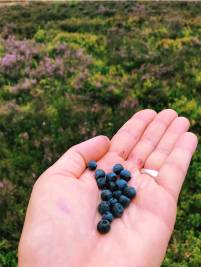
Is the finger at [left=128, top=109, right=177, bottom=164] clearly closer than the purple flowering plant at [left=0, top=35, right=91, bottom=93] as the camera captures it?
Yes

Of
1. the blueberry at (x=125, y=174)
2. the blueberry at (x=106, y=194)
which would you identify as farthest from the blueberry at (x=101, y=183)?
the blueberry at (x=125, y=174)

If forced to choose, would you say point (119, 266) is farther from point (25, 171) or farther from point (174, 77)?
point (174, 77)

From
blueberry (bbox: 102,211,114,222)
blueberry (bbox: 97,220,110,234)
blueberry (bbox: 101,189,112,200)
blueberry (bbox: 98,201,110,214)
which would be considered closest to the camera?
blueberry (bbox: 97,220,110,234)

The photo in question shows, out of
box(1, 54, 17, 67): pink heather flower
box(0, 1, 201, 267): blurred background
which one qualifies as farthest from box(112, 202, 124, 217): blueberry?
box(1, 54, 17, 67): pink heather flower

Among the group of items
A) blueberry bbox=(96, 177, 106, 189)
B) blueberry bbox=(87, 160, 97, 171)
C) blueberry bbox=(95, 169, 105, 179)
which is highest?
blueberry bbox=(87, 160, 97, 171)

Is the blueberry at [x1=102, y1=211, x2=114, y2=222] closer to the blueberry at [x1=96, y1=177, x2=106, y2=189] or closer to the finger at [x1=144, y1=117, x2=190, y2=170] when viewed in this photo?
the blueberry at [x1=96, y1=177, x2=106, y2=189]

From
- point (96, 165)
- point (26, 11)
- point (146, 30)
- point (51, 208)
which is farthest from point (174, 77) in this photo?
point (26, 11)
